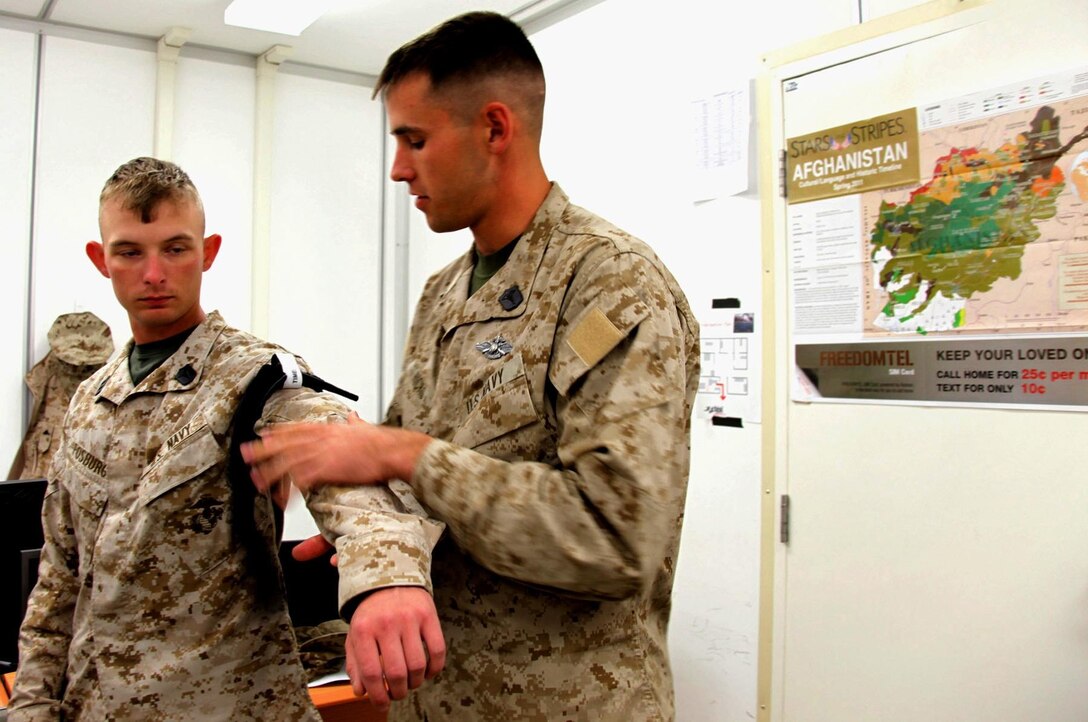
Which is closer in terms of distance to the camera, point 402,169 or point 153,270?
point 402,169

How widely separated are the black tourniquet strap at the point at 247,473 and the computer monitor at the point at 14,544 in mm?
775

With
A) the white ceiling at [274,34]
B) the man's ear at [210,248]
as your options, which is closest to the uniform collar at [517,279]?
the man's ear at [210,248]

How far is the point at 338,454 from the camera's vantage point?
1.04 m

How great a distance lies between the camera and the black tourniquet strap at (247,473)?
1.38m

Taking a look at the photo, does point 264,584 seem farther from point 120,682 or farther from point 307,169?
point 307,169

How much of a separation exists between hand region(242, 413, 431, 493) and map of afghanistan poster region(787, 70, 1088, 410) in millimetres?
1620

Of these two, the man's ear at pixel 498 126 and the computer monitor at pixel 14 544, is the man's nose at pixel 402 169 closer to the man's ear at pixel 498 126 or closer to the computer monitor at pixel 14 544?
the man's ear at pixel 498 126

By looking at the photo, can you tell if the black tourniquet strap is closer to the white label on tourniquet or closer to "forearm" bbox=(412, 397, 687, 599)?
the white label on tourniquet

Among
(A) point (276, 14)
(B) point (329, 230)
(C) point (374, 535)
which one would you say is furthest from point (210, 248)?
(B) point (329, 230)

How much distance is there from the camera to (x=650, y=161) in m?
3.20

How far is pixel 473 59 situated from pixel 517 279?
1.13 ft

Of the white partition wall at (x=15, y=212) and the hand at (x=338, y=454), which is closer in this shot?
the hand at (x=338, y=454)

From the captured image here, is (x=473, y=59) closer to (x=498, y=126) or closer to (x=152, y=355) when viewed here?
(x=498, y=126)

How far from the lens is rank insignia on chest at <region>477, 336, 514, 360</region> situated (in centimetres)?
119
